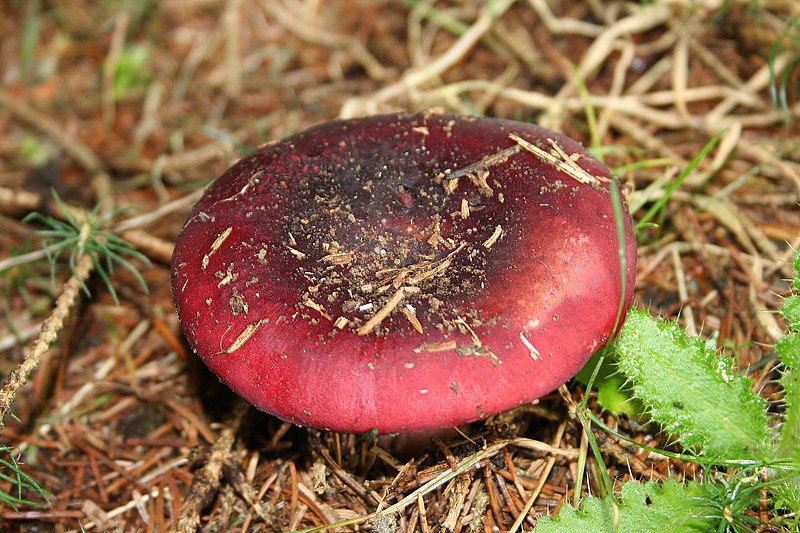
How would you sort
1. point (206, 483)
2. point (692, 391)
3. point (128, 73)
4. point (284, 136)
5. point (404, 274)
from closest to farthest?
point (404, 274)
point (692, 391)
point (206, 483)
point (284, 136)
point (128, 73)

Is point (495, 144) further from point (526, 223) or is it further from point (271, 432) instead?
point (271, 432)

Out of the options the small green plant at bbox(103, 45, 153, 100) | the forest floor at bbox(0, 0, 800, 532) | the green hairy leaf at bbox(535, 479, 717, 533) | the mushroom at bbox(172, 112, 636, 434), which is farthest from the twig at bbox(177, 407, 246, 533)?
the small green plant at bbox(103, 45, 153, 100)

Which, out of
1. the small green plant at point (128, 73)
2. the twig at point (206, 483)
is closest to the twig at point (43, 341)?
the twig at point (206, 483)

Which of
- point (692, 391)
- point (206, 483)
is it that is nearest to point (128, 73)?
point (206, 483)

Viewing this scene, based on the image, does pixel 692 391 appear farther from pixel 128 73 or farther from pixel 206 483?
pixel 128 73

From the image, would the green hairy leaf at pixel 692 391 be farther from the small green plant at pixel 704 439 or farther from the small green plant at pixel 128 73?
the small green plant at pixel 128 73
